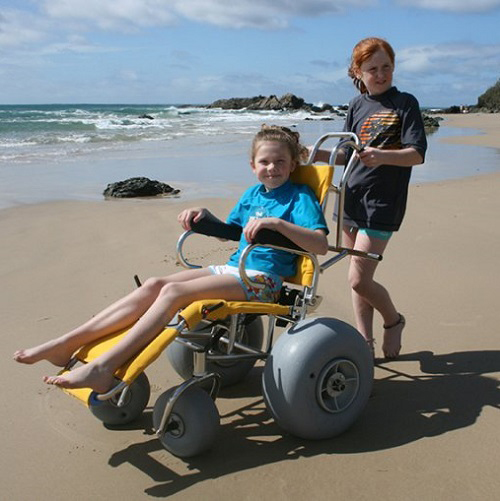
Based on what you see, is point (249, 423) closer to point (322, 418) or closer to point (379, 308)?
point (322, 418)

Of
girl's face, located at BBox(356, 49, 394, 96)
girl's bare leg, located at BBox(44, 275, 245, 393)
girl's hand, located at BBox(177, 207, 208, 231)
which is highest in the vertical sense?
girl's face, located at BBox(356, 49, 394, 96)

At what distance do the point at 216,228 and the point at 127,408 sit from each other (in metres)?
1.08

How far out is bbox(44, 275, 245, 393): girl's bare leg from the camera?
278 centimetres

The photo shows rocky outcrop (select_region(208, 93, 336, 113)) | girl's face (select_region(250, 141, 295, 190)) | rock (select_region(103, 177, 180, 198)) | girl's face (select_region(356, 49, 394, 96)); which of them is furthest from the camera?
rocky outcrop (select_region(208, 93, 336, 113))

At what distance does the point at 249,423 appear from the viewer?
332 cm

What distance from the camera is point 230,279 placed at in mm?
3232

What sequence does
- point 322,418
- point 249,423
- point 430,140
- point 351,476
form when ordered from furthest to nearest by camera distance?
point 430,140 → point 249,423 → point 322,418 → point 351,476

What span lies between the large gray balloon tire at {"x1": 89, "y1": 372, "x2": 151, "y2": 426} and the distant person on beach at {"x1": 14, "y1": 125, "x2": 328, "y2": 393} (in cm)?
33

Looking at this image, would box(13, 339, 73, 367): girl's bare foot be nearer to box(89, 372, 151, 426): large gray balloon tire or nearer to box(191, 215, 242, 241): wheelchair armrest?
box(89, 372, 151, 426): large gray balloon tire

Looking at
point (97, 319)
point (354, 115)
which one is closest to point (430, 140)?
point (354, 115)

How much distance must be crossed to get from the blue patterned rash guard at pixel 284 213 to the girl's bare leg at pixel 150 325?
0.83 feet

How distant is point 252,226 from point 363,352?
0.81 metres

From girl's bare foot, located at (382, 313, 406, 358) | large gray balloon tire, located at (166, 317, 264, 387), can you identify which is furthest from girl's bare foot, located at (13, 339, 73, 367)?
girl's bare foot, located at (382, 313, 406, 358)

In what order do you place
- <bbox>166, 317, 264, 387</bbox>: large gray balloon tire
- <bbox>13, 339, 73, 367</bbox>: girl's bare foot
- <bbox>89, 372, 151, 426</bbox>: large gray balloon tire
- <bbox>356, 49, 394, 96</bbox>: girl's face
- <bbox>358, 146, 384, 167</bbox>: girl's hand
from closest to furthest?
<bbox>13, 339, 73, 367</bbox>: girl's bare foot < <bbox>89, 372, 151, 426</bbox>: large gray balloon tire < <bbox>358, 146, 384, 167</bbox>: girl's hand < <bbox>356, 49, 394, 96</bbox>: girl's face < <bbox>166, 317, 264, 387</bbox>: large gray balloon tire
